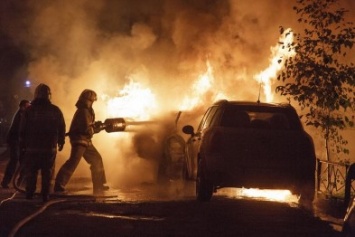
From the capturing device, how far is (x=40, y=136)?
11367 millimetres

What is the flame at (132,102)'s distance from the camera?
1962cm

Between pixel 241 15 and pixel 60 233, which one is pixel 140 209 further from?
pixel 241 15

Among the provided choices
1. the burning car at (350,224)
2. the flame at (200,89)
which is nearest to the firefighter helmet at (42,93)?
the burning car at (350,224)

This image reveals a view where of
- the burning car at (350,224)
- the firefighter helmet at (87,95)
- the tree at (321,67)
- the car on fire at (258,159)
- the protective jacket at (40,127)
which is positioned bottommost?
the burning car at (350,224)

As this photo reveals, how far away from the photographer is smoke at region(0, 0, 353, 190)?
737 inches

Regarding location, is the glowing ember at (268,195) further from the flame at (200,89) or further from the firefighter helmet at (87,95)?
the flame at (200,89)

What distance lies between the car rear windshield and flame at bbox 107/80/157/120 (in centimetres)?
769

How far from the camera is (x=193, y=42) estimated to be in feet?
68.9

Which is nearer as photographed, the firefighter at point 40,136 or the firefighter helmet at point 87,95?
the firefighter at point 40,136

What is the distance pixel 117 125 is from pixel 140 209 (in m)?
5.51

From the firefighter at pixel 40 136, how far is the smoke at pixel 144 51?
5058 mm

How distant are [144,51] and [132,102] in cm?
384

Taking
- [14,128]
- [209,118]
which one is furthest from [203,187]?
[14,128]

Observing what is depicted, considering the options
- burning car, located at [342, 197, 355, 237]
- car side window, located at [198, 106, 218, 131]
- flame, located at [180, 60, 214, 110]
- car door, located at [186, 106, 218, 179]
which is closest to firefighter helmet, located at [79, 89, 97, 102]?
car door, located at [186, 106, 218, 179]
